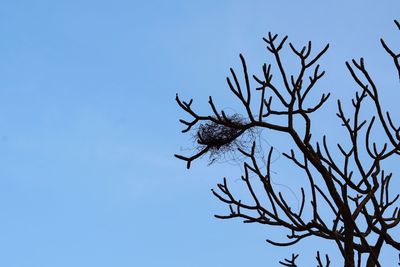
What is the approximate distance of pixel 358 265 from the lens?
12.0 ft

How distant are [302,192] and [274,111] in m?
0.59

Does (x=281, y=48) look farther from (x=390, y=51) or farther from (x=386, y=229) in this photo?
(x=386, y=229)

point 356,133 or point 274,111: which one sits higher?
point 274,111

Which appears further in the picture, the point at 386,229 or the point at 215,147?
the point at 215,147

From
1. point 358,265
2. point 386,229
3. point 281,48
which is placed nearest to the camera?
point 358,265

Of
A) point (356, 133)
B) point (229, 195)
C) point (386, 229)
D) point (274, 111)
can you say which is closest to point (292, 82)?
point (274, 111)

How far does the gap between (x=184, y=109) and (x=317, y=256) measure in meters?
1.43

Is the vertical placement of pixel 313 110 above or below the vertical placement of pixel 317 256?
above

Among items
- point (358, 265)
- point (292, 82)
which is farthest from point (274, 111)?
point (358, 265)

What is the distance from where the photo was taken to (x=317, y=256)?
4.44 meters

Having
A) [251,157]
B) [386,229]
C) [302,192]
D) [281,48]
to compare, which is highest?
[281,48]

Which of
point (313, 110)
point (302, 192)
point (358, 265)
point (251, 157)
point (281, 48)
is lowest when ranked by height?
point (358, 265)

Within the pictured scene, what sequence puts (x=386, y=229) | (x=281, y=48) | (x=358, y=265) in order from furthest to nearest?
(x=281, y=48) → (x=386, y=229) → (x=358, y=265)

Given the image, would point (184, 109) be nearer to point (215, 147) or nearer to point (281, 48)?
point (215, 147)
